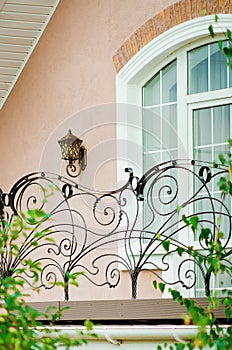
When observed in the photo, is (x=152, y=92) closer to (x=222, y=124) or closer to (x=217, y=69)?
(x=217, y=69)

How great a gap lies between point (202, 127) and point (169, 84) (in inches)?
25.7

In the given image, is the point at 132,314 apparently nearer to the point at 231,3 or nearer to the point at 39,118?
the point at 231,3

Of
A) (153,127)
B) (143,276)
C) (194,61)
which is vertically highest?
(194,61)

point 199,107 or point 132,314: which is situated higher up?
point 199,107

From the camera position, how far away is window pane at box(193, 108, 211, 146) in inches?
360

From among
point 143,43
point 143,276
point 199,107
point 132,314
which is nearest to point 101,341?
point 132,314

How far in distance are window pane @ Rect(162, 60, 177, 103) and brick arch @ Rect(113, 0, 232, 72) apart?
1.18 feet

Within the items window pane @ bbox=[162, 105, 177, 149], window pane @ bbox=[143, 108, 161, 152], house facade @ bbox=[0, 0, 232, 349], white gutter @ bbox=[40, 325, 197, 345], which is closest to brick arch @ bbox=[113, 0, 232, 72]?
house facade @ bbox=[0, 0, 232, 349]

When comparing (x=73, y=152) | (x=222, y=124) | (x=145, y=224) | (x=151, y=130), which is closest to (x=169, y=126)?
(x=151, y=130)

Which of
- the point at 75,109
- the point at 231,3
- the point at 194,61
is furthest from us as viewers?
the point at 75,109

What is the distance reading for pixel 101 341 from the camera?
6.89 m

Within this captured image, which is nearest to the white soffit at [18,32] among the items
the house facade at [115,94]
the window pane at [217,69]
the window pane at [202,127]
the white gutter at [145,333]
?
the house facade at [115,94]

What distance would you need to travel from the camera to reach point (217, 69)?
916cm

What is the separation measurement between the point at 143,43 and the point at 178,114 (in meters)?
0.86
